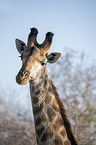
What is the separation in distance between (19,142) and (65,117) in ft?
26.7

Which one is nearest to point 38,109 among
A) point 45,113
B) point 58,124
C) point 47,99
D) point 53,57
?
point 45,113

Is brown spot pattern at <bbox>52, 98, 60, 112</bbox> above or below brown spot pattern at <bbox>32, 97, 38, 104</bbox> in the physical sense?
below

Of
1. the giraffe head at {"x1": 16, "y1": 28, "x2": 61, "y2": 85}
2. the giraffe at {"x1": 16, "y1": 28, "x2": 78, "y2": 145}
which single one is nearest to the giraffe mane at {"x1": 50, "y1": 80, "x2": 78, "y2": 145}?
the giraffe at {"x1": 16, "y1": 28, "x2": 78, "y2": 145}

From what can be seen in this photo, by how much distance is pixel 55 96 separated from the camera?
3.57m

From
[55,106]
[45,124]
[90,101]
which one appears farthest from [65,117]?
[90,101]

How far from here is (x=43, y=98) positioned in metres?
3.31

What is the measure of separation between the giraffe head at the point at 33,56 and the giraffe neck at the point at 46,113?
195mm

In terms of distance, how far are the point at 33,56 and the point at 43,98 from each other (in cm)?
83

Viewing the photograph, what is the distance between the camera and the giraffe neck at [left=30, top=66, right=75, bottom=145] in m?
2.99

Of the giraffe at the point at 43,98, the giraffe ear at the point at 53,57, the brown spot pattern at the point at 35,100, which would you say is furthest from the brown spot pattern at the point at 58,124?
the giraffe ear at the point at 53,57

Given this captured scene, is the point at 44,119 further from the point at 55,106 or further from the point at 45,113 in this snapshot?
the point at 55,106

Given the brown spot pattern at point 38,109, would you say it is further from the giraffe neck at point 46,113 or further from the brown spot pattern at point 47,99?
the brown spot pattern at point 47,99

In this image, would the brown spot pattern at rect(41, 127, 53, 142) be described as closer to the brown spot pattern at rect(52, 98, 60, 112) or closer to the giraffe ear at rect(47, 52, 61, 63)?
the brown spot pattern at rect(52, 98, 60, 112)

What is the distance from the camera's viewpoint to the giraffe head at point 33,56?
3052mm
